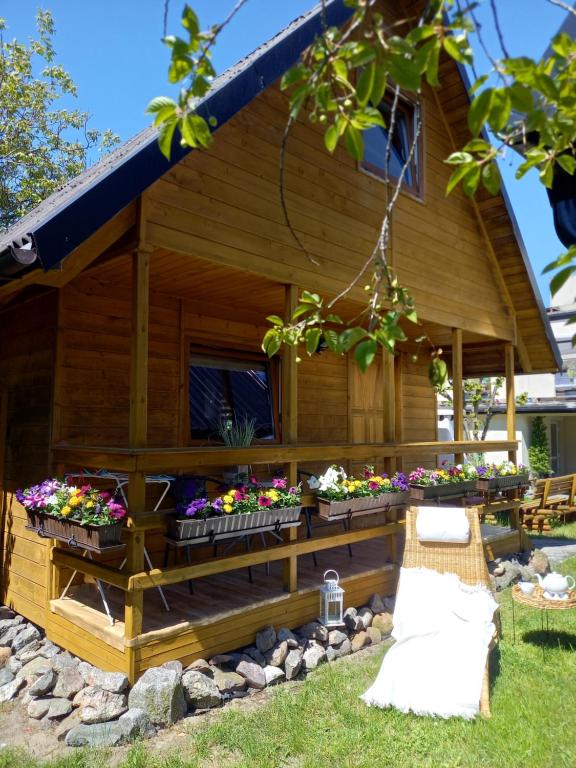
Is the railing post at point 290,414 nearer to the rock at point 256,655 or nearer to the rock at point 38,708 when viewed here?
the rock at point 256,655

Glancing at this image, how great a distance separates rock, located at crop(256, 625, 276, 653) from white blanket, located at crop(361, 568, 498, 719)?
2.97 ft

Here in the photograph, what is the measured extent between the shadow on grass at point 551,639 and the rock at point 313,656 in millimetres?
1877

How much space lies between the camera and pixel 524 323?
931 cm

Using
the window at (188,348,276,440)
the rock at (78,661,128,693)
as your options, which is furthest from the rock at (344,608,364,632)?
the window at (188,348,276,440)

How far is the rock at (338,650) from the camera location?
4.91 metres

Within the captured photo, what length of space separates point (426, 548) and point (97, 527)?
2907 mm

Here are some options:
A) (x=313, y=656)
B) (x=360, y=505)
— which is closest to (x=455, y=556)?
(x=360, y=505)

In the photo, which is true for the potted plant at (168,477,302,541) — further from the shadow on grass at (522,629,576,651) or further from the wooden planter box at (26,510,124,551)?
the shadow on grass at (522,629,576,651)

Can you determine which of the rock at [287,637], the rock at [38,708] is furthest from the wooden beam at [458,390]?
the rock at [38,708]

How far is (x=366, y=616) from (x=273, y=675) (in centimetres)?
143

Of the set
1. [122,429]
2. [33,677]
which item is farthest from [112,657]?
→ [122,429]

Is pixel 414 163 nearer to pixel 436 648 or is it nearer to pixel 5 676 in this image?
pixel 436 648

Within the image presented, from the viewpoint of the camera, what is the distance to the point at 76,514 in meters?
4.15

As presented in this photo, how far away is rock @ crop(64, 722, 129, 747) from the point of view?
3492 millimetres
